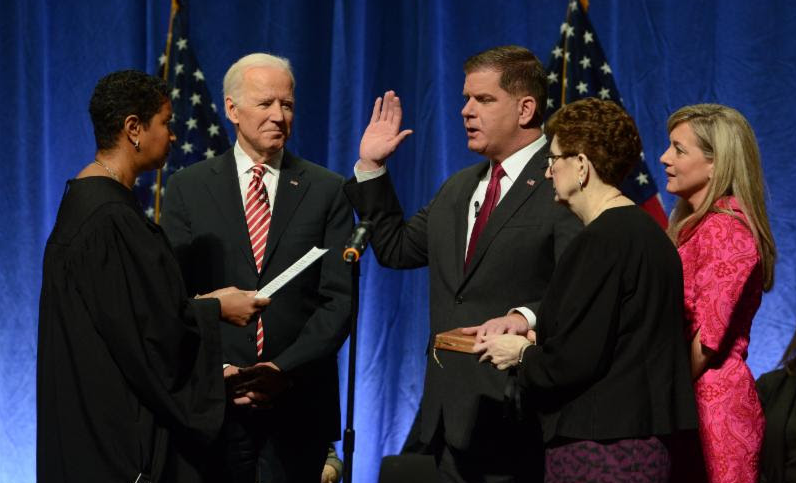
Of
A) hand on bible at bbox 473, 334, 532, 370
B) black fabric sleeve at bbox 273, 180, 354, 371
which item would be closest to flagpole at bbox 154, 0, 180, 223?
black fabric sleeve at bbox 273, 180, 354, 371

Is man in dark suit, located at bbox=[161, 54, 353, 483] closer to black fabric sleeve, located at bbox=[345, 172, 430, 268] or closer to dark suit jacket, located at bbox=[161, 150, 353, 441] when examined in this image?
dark suit jacket, located at bbox=[161, 150, 353, 441]

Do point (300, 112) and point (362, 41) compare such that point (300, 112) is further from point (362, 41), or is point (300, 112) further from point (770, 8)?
point (770, 8)

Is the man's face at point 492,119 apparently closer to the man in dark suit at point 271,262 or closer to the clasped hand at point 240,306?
the man in dark suit at point 271,262

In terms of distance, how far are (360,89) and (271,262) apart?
203cm

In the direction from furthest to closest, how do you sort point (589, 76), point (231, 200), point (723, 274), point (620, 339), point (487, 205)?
point (589, 76) → point (231, 200) → point (487, 205) → point (723, 274) → point (620, 339)

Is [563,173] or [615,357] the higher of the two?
[563,173]

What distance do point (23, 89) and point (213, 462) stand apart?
295cm

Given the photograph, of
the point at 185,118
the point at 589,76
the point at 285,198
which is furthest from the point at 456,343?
the point at 185,118

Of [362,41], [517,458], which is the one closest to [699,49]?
[362,41]

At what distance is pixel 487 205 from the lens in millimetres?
2936

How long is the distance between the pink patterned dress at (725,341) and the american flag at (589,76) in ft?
6.20

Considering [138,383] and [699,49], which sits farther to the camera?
[699,49]

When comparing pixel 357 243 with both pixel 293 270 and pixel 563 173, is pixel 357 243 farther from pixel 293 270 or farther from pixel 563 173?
pixel 563 173

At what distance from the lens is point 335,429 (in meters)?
3.20
